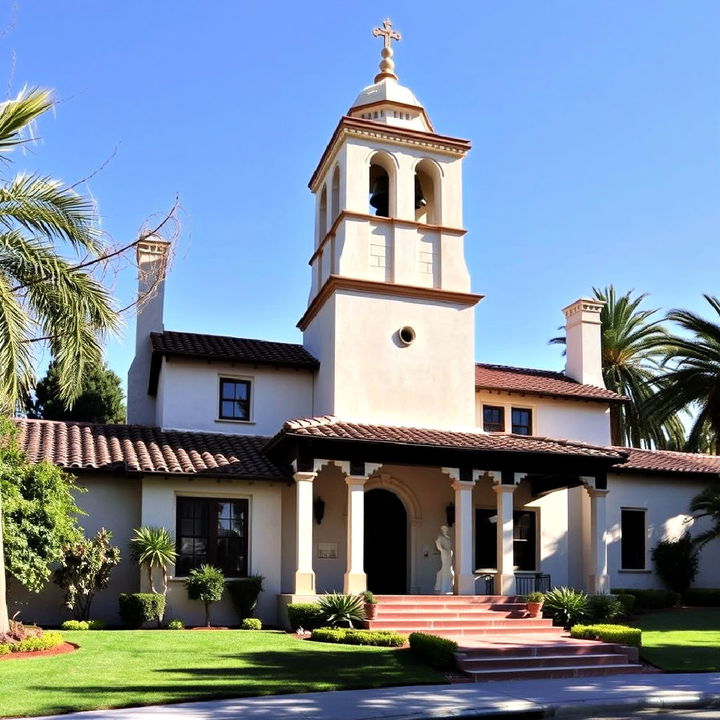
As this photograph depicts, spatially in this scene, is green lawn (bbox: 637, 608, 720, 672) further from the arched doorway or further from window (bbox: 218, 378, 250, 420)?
window (bbox: 218, 378, 250, 420)

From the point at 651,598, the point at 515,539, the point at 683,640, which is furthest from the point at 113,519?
the point at 651,598

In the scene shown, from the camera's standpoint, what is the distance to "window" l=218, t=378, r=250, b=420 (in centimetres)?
2534

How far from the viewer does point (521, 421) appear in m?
28.2

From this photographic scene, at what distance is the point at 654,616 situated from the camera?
77.9ft

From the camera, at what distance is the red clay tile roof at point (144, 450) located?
70.3 feet

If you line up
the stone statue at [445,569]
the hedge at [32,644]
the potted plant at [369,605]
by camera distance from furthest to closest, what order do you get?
1. the stone statue at [445,569]
2. the potted plant at [369,605]
3. the hedge at [32,644]

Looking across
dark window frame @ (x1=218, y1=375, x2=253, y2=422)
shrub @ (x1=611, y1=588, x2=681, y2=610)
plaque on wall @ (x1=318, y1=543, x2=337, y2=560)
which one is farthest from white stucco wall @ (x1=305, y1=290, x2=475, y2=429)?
shrub @ (x1=611, y1=588, x2=681, y2=610)

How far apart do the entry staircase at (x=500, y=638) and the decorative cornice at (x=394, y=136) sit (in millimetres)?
12430

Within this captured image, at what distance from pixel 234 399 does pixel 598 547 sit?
1052cm

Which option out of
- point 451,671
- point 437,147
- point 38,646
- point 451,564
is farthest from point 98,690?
point 437,147

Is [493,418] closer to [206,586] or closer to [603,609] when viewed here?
[603,609]

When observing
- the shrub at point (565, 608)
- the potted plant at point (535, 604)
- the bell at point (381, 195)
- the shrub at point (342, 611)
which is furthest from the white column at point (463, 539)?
the bell at point (381, 195)

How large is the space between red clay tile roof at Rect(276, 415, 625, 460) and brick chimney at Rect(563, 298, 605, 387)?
7351 millimetres

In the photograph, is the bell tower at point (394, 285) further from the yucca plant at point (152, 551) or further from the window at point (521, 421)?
the yucca plant at point (152, 551)
